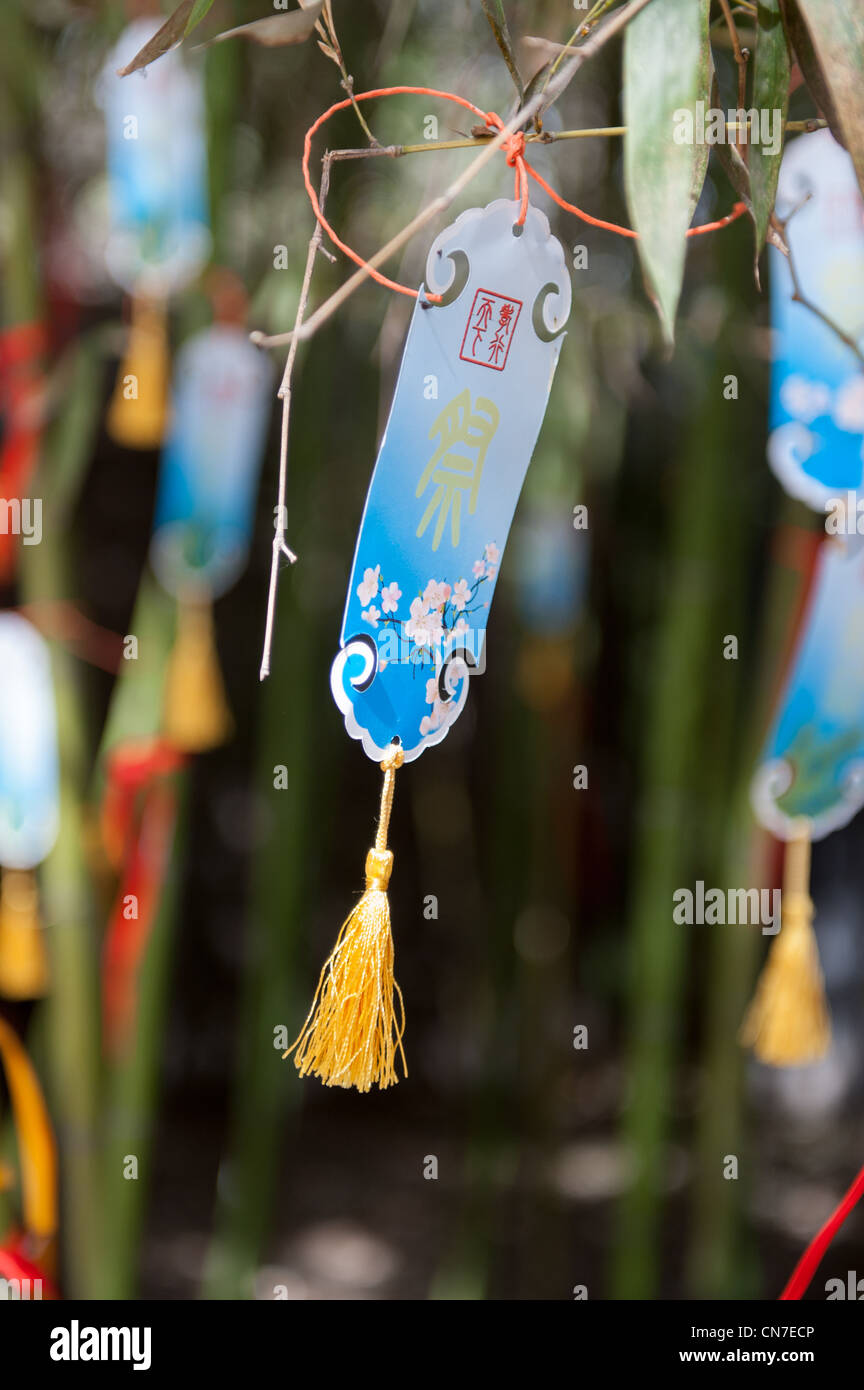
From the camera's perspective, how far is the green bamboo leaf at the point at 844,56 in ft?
1.05

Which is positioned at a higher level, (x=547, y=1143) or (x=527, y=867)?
(x=527, y=867)

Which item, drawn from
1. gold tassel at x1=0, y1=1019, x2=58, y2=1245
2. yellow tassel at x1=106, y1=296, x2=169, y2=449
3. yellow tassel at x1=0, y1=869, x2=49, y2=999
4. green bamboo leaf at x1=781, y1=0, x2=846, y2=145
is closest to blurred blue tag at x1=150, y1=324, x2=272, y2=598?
yellow tassel at x1=106, y1=296, x2=169, y2=449

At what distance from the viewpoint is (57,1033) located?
0.75 m

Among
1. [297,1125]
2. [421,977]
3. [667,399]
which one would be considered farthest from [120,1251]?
[667,399]

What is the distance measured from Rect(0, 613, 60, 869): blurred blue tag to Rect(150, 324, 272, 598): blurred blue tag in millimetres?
109

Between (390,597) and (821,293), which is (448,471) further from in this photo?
(821,293)

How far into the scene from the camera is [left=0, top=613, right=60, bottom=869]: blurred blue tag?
74cm

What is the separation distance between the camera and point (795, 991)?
66cm

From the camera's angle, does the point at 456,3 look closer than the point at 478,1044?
Yes

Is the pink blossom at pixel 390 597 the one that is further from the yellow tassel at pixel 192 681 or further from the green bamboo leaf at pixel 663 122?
the yellow tassel at pixel 192 681

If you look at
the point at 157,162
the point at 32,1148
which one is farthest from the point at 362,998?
the point at 157,162

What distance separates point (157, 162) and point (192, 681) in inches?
12.5

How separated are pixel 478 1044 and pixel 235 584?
1.18ft

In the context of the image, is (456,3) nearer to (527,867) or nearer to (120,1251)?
(527,867)
